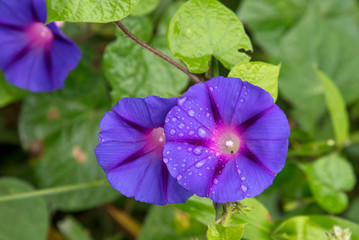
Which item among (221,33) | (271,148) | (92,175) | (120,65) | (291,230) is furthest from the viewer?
(92,175)

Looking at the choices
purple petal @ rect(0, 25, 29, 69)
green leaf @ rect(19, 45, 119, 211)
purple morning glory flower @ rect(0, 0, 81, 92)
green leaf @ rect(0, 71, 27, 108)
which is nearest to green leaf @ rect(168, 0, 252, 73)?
purple morning glory flower @ rect(0, 0, 81, 92)

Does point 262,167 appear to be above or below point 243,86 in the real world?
below

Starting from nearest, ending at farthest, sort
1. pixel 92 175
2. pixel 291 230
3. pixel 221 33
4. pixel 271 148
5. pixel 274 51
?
1. pixel 271 148
2. pixel 221 33
3. pixel 291 230
4. pixel 92 175
5. pixel 274 51

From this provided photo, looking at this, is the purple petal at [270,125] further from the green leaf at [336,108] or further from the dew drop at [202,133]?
the green leaf at [336,108]

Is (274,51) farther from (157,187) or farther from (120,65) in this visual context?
(157,187)

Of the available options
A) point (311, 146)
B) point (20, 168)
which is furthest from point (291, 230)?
point (20, 168)

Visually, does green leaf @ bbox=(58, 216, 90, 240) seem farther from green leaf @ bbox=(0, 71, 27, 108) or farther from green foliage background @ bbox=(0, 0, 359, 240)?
green leaf @ bbox=(0, 71, 27, 108)

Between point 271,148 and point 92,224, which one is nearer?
point 271,148
